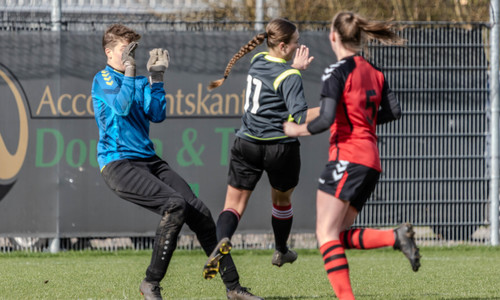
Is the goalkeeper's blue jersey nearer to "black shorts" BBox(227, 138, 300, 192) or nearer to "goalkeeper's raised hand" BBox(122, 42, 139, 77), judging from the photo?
"goalkeeper's raised hand" BBox(122, 42, 139, 77)

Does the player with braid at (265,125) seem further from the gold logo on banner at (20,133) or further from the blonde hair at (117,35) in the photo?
the gold logo on banner at (20,133)

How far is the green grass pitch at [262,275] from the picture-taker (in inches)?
265

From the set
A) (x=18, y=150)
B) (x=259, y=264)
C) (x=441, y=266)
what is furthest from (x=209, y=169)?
(x=441, y=266)

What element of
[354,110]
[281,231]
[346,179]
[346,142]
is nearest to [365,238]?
[346,179]

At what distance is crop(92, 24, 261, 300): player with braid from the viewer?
5.74 m

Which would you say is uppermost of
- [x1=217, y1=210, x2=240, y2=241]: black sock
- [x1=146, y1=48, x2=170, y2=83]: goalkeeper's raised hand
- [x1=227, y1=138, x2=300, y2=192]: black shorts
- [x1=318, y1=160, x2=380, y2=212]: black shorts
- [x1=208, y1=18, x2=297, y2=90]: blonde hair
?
[x1=208, y1=18, x2=297, y2=90]: blonde hair

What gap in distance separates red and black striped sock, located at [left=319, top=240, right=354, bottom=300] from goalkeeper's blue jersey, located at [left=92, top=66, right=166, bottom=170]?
5.00 ft

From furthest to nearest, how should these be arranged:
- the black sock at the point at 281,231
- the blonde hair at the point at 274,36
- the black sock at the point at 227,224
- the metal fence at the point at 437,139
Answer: the metal fence at the point at 437,139, the black sock at the point at 281,231, the blonde hair at the point at 274,36, the black sock at the point at 227,224

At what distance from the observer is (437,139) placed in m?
10.4

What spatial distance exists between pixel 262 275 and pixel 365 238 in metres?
2.72

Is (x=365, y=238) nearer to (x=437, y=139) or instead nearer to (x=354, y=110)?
(x=354, y=110)

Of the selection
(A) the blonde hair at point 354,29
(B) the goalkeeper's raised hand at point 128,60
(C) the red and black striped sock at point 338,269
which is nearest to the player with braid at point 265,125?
(B) the goalkeeper's raised hand at point 128,60

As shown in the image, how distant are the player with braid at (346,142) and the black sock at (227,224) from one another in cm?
144

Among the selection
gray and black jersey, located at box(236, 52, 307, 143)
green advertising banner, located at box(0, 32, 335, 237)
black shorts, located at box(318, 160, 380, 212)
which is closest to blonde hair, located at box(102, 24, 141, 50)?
gray and black jersey, located at box(236, 52, 307, 143)
